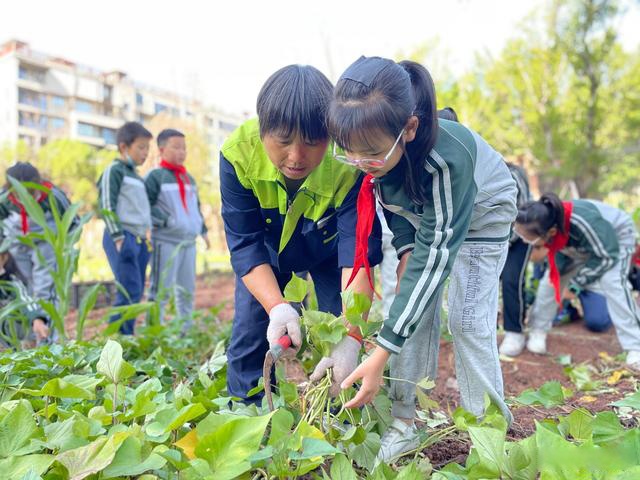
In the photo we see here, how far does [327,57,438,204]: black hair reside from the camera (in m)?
1.24

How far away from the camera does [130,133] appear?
385 cm

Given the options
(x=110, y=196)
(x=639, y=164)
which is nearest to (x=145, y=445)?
(x=110, y=196)

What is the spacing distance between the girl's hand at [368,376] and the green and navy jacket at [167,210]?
123 inches

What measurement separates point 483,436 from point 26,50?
145 ft

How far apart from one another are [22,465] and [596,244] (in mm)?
2856

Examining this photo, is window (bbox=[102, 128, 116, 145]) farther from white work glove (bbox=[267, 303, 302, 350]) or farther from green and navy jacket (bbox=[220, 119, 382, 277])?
white work glove (bbox=[267, 303, 302, 350])

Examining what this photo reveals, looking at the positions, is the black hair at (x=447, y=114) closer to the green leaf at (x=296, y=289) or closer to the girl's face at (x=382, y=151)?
the girl's face at (x=382, y=151)

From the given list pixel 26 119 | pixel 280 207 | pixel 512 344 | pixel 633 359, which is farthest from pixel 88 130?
pixel 280 207

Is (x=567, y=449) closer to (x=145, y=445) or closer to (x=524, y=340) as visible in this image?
(x=145, y=445)

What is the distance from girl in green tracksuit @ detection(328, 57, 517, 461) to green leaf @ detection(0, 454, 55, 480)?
0.61 metres

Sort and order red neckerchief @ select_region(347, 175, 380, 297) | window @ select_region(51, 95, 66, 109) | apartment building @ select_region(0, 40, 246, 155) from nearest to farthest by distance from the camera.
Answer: red neckerchief @ select_region(347, 175, 380, 297) → apartment building @ select_region(0, 40, 246, 155) → window @ select_region(51, 95, 66, 109)

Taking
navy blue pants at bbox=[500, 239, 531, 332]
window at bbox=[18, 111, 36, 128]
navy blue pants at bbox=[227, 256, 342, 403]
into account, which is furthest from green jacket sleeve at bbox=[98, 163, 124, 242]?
window at bbox=[18, 111, 36, 128]

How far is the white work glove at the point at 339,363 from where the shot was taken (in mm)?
1380

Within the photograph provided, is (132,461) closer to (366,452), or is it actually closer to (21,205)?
(366,452)
